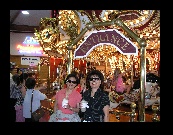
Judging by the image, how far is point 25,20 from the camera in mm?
14398

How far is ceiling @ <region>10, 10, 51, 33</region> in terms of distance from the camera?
12617mm

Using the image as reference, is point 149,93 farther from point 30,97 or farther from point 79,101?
point 30,97

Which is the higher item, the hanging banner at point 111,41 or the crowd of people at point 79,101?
the hanging banner at point 111,41

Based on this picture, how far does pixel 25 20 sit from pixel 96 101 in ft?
40.5

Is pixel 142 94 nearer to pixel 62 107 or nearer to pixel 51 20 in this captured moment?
pixel 62 107

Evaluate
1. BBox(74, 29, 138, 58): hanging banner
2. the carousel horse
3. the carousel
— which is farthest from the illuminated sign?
BBox(74, 29, 138, 58): hanging banner

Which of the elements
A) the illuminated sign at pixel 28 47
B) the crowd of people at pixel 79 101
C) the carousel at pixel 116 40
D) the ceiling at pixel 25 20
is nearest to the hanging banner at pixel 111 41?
the carousel at pixel 116 40

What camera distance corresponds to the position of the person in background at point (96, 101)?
3203mm

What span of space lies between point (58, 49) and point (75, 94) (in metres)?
4.01

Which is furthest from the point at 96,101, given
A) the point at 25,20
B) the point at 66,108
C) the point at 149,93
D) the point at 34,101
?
the point at 25,20

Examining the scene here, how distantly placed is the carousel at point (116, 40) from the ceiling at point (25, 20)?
18.3 ft

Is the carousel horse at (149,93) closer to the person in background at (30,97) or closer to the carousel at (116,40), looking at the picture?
the carousel at (116,40)
